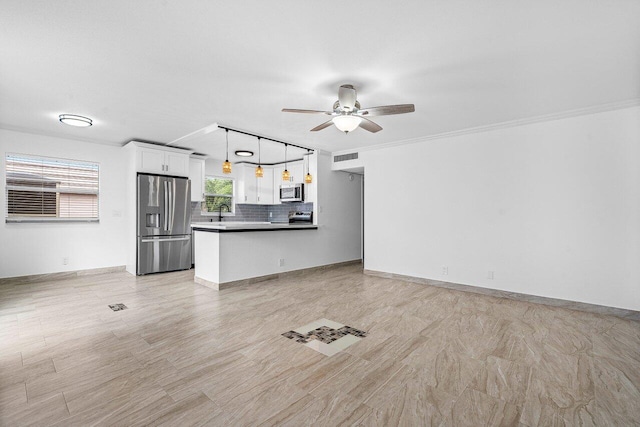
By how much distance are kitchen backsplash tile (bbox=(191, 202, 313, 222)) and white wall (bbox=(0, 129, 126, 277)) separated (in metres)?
1.77

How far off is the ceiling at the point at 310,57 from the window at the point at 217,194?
127 inches

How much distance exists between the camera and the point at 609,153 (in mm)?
3605

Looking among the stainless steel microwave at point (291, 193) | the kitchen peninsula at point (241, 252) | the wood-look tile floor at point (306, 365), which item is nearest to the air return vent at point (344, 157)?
the stainless steel microwave at point (291, 193)

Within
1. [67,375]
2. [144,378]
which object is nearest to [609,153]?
[144,378]

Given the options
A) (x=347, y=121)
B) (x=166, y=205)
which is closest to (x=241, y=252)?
(x=166, y=205)

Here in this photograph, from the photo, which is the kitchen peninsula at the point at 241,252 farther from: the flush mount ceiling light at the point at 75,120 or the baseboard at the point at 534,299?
the flush mount ceiling light at the point at 75,120

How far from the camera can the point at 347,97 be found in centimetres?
296

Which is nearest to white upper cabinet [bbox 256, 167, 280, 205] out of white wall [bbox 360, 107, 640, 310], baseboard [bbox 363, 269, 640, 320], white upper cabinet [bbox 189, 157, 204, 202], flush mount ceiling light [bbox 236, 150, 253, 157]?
flush mount ceiling light [bbox 236, 150, 253, 157]

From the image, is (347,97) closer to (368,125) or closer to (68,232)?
(368,125)

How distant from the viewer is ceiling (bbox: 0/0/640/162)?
6.57ft

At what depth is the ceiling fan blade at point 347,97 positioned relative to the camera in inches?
116

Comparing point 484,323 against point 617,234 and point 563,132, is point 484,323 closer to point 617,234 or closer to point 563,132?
point 617,234

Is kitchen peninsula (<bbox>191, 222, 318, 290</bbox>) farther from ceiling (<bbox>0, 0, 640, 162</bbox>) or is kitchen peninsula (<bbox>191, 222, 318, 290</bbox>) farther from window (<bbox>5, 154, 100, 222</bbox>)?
window (<bbox>5, 154, 100, 222</bbox>)

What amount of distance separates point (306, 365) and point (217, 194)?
19.2ft
